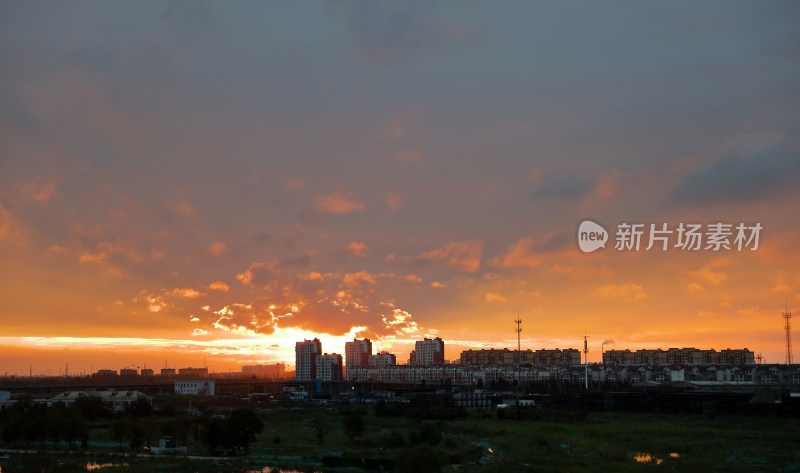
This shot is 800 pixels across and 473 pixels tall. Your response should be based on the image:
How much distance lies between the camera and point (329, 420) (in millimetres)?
116188

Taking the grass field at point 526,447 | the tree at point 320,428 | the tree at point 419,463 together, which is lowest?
the tree at point 320,428

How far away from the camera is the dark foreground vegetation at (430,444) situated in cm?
5747

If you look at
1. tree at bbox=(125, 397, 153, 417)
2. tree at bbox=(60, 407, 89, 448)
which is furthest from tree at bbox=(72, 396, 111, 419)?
tree at bbox=(60, 407, 89, 448)

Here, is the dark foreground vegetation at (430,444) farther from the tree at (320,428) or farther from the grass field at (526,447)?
the tree at (320,428)

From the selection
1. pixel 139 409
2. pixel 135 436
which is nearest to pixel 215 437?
pixel 135 436

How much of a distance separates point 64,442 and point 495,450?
50.2m

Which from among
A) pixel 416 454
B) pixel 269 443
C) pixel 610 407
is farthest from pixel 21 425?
pixel 610 407

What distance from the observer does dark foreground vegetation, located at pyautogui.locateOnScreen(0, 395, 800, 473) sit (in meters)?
57.5

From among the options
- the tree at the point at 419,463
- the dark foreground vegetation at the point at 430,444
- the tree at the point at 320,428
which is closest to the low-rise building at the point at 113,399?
the dark foreground vegetation at the point at 430,444

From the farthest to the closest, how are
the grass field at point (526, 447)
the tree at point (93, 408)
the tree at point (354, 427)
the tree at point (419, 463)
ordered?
the tree at point (93, 408) → the tree at point (354, 427) → the grass field at point (526, 447) → the tree at point (419, 463)

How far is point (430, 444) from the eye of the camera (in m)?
73.6

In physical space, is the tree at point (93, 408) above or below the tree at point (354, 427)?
below

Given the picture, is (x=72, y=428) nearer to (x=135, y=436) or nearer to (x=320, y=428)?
(x=135, y=436)

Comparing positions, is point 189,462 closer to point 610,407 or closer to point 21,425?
point 21,425
